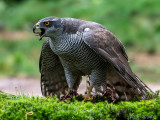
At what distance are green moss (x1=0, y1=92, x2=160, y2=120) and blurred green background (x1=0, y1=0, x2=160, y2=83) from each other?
578cm

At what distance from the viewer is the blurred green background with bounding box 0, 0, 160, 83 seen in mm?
11602

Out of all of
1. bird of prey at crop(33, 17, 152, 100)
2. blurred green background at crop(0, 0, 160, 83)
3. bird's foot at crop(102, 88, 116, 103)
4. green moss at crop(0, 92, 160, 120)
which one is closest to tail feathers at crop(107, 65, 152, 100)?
bird of prey at crop(33, 17, 152, 100)

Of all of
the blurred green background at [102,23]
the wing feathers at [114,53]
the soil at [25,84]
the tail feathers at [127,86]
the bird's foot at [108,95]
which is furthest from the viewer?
the blurred green background at [102,23]

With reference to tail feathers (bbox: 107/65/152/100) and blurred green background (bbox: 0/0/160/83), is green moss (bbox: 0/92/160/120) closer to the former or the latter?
tail feathers (bbox: 107/65/152/100)

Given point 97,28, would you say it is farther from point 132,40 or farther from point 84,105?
point 132,40

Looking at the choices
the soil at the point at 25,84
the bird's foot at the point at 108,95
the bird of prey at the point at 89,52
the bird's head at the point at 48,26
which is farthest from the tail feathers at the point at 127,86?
the soil at the point at 25,84

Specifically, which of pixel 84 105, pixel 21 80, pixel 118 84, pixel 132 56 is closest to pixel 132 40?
pixel 132 56

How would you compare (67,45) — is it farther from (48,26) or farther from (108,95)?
(108,95)

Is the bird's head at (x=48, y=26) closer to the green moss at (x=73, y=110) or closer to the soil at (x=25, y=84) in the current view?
the green moss at (x=73, y=110)

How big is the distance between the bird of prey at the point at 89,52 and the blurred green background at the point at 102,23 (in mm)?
4841

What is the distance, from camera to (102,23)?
11.4 m

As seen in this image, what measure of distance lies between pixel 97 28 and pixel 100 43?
1.03 ft

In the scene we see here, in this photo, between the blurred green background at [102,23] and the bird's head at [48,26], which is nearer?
the bird's head at [48,26]

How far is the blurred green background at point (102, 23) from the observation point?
38.1ft
